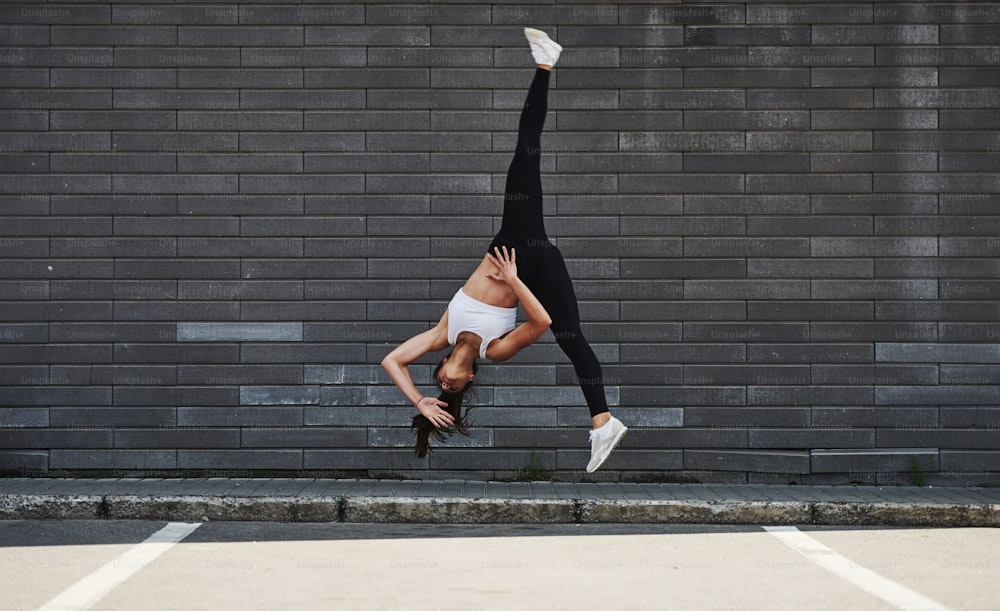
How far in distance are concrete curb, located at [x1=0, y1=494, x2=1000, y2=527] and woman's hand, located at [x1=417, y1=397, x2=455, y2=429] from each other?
25.3 inches

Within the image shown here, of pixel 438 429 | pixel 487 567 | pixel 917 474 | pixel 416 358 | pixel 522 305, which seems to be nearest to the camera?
pixel 487 567

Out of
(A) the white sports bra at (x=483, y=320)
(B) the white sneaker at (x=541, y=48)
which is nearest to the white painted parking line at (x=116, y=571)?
(A) the white sports bra at (x=483, y=320)

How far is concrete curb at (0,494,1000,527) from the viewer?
9664mm

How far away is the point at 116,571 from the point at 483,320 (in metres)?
3.59

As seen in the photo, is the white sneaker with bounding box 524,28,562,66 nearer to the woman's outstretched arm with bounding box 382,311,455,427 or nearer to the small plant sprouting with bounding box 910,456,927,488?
the woman's outstretched arm with bounding box 382,311,455,427

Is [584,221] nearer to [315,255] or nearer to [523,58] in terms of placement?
[523,58]

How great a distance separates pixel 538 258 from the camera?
9.66 m

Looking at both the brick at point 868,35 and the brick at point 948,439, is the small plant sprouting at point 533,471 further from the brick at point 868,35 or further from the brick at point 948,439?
the brick at point 868,35

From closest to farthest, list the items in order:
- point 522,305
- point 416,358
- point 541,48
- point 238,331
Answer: point 541,48
point 522,305
point 416,358
point 238,331

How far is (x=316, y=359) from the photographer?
11.2m

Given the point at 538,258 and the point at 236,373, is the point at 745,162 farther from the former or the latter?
the point at 236,373

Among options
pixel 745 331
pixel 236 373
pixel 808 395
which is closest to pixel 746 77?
pixel 745 331

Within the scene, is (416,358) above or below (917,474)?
above

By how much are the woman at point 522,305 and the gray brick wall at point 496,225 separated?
4.25 ft
